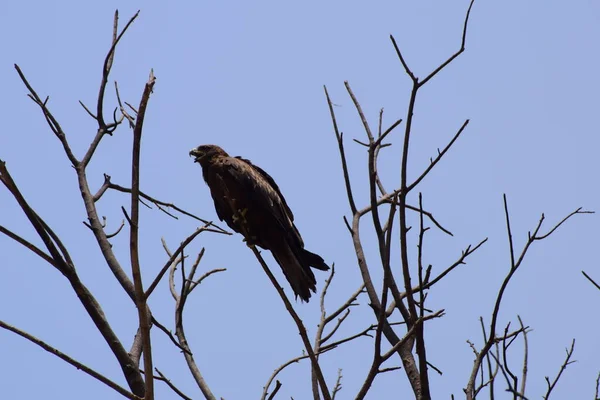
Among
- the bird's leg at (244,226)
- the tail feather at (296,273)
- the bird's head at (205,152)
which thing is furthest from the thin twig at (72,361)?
the bird's head at (205,152)

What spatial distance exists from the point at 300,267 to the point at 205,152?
1.59m

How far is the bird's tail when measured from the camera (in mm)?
5871

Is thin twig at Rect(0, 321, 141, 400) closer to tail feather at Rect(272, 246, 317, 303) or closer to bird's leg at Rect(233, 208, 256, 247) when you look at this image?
bird's leg at Rect(233, 208, 256, 247)

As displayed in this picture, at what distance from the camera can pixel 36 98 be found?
4.02 m

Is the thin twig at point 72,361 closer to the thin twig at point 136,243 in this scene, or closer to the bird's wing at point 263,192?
the thin twig at point 136,243

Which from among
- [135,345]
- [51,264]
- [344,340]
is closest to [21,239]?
[51,264]

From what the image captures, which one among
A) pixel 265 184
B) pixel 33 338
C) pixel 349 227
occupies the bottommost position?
pixel 33 338

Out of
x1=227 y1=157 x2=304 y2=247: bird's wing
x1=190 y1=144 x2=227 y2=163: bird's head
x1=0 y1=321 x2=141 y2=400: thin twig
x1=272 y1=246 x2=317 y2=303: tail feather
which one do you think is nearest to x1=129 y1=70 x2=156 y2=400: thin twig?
x1=0 y1=321 x2=141 y2=400: thin twig

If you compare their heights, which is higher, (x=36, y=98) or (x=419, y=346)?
(x=36, y=98)

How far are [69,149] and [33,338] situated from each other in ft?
5.98

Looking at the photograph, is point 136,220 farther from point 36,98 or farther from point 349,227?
point 36,98

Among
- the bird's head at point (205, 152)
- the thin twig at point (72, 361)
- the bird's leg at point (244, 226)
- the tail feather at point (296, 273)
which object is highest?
the bird's head at point (205, 152)

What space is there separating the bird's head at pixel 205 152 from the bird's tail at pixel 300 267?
3.70 ft

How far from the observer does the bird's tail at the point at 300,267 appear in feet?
19.3
